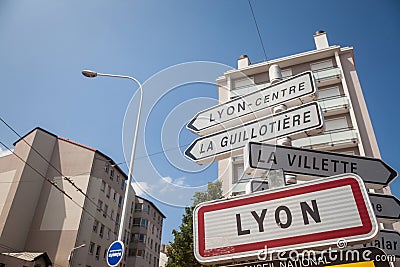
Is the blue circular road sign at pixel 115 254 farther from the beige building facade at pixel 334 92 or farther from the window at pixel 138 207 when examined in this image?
the window at pixel 138 207

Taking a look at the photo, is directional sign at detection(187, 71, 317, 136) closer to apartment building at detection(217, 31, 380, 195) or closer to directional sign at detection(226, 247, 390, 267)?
directional sign at detection(226, 247, 390, 267)

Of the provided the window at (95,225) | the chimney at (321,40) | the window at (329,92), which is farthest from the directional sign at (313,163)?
the window at (95,225)

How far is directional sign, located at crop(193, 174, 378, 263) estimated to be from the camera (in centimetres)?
141

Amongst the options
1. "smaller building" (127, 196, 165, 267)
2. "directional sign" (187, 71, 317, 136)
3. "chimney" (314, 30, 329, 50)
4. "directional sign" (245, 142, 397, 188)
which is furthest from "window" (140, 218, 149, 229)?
"directional sign" (245, 142, 397, 188)

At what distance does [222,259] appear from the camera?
1501 millimetres

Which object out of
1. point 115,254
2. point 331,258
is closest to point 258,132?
point 331,258

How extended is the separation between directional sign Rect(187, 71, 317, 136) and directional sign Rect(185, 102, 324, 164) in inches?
5.7

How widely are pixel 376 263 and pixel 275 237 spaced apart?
1.50ft

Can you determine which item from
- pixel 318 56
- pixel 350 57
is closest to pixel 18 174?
pixel 318 56

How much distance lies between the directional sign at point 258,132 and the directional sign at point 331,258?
115 centimetres

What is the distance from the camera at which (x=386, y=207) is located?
2.83 meters

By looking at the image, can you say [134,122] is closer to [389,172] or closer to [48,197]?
[389,172]

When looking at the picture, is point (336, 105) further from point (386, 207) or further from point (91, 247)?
point (91, 247)

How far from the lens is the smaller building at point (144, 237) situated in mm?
40375
